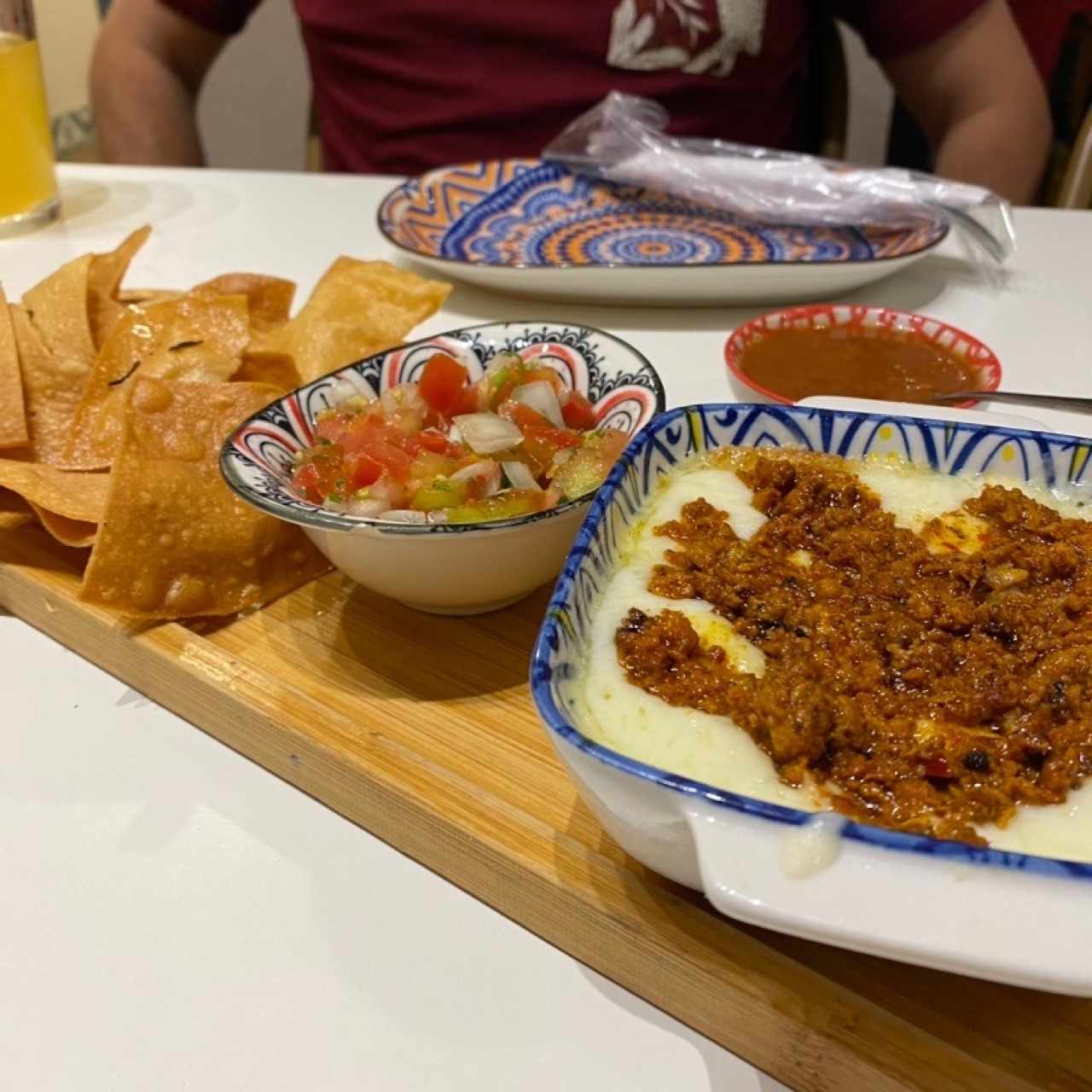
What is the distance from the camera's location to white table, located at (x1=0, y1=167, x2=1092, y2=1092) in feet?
2.62

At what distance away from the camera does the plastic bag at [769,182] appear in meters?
2.06

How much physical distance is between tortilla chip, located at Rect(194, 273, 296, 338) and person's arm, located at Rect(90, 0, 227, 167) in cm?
172

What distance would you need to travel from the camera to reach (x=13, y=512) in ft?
4.30

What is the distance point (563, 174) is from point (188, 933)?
6.08 feet

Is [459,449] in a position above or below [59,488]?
above

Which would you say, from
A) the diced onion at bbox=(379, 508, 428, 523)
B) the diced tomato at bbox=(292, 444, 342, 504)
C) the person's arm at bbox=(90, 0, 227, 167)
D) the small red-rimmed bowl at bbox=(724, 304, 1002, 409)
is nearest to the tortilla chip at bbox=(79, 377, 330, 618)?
the diced tomato at bbox=(292, 444, 342, 504)

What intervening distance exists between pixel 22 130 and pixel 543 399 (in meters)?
1.54

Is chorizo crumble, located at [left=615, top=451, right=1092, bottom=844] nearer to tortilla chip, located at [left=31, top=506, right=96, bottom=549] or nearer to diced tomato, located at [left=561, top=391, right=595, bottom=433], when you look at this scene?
diced tomato, located at [left=561, top=391, right=595, bottom=433]

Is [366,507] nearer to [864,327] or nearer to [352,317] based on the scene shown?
[352,317]

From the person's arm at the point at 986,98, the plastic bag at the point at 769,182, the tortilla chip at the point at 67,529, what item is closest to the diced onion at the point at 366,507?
the tortilla chip at the point at 67,529

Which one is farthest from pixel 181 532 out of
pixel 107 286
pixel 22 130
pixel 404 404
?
pixel 22 130

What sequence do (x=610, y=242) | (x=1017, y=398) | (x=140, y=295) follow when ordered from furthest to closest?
(x=610, y=242)
(x=140, y=295)
(x=1017, y=398)

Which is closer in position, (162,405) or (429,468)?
(429,468)

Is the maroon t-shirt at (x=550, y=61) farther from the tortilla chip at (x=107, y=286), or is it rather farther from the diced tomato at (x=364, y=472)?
the diced tomato at (x=364, y=472)
